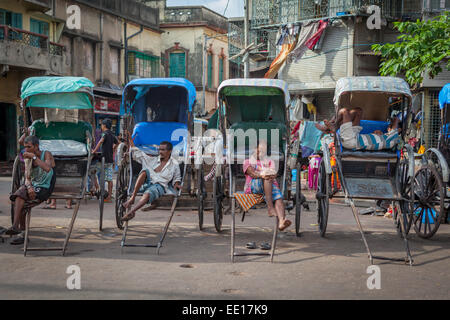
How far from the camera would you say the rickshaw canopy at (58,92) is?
27.2ft

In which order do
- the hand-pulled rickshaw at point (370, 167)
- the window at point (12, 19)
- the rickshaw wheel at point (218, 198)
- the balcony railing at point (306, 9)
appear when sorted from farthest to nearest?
the window at point (12, 19) → the balcony railing at point (306, 9) → the rickshaw wheel at point (218, 198) → the hand-pulled rickshaw at point (370, 167)

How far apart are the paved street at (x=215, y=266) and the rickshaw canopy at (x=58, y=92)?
197cm

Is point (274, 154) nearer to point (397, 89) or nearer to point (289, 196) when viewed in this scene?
point (289, 196)

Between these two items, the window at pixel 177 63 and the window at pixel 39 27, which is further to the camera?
the window at pixel 177 63

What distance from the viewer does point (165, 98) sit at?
9750 mm

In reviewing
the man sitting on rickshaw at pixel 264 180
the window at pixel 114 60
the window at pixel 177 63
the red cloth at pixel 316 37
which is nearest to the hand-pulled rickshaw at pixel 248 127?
the man sitting on rickshaw at pixel 264 180

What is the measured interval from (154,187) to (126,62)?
22.9m

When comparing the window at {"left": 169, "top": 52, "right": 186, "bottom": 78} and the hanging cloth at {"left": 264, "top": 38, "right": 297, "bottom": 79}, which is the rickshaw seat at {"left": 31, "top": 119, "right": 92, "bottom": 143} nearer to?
the hanging cloth at {"left": 264, "top": 38, "right": 297, "bottom": 79}

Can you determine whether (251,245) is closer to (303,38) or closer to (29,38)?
(303,38)

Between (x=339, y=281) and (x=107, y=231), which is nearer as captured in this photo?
(x=339, y=281)

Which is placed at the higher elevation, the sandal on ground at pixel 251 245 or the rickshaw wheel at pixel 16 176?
the rickshaw wheel at pixel 16 176

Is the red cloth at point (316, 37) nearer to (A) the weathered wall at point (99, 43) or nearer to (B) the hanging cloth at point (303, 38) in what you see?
(B) the hanging cloth at point (303, 38)

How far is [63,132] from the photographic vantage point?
8.75 meters

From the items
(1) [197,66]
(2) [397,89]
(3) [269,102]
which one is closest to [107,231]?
(3) [269,102]
